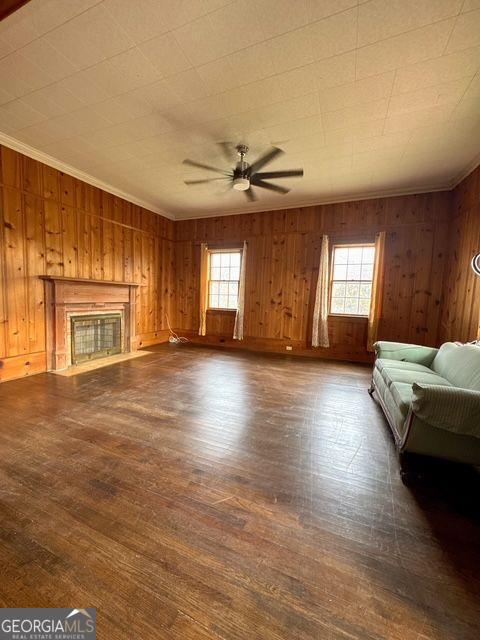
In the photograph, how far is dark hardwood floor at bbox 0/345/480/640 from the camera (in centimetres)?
98

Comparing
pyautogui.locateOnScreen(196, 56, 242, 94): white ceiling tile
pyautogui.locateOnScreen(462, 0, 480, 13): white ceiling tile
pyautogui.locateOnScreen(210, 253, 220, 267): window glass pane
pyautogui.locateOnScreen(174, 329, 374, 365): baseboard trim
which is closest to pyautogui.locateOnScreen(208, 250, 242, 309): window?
pyautogui.locateOnScreen(210, 253, 220, 267): window glass pane

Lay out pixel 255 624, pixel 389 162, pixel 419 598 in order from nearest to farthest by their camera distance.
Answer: pixel 255 624
pixel 419 598
pixel 389 162

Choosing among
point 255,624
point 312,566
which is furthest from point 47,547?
point 312,566

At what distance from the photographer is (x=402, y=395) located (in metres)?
1.96

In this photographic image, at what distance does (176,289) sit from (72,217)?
2.68 m

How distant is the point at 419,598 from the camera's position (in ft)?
3.43

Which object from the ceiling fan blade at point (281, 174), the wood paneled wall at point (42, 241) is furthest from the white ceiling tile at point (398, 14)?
the wood paneled wall at point (42, 241)

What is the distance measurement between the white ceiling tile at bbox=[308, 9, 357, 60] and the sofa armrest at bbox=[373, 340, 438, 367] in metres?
2.85

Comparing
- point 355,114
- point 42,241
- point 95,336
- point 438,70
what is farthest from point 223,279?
point 438,70

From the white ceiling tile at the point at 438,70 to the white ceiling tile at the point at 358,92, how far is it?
8cm

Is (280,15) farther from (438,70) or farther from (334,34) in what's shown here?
(438,70)

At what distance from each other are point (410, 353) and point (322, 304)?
2.02 m

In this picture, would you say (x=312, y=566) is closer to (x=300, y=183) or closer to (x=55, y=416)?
(x=55, y=416)

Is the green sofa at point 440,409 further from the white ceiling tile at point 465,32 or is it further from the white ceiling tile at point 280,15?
the white ceiling tile at point 280,15
